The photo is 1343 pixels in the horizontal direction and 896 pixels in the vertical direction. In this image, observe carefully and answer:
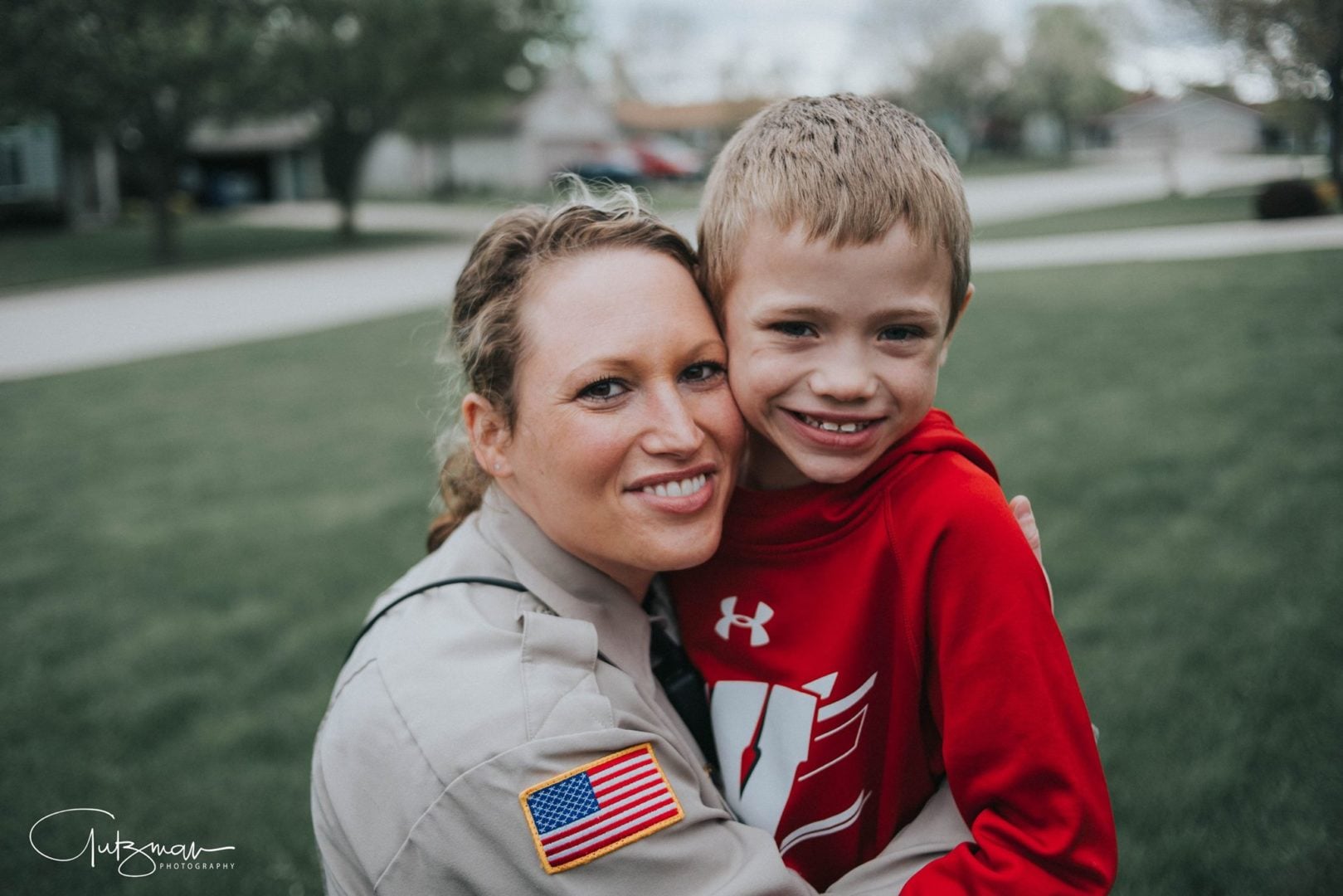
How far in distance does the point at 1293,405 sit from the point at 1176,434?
995 millimetres

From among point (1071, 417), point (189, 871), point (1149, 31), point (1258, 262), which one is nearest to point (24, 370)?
point (189, 871)

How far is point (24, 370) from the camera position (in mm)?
11836

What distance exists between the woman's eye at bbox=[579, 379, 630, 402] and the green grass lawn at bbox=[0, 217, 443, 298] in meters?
21.3

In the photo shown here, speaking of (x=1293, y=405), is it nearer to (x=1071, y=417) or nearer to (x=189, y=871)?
(x=1071, y=417)

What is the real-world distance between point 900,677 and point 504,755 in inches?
27.1

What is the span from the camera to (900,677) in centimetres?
176

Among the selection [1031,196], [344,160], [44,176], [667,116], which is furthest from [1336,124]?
[667,116]

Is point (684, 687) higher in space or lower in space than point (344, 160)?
higher

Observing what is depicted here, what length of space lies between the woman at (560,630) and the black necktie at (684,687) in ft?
0.21

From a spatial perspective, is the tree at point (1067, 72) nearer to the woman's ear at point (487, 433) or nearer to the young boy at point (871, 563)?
the young boy at point (871, 563)

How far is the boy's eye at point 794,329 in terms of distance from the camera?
6.14ft

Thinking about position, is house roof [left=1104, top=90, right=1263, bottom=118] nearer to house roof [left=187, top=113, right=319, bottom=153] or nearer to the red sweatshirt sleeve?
the red sweatshirt sleeve

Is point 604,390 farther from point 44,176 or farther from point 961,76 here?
point 961,76

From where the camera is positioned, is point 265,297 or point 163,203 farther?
point 163,203
